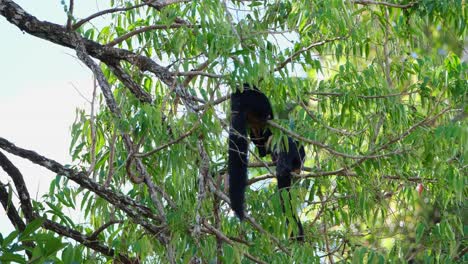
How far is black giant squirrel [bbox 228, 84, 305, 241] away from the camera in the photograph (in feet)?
16.1

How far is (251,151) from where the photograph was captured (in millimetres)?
4926

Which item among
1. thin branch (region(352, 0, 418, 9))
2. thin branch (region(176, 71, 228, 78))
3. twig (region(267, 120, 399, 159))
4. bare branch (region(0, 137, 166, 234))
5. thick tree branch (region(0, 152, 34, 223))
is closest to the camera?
thin branch (region(176, 71, 228, 78))

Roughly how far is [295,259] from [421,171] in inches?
43.6

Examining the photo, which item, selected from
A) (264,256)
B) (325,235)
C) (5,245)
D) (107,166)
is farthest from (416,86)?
(5,245)

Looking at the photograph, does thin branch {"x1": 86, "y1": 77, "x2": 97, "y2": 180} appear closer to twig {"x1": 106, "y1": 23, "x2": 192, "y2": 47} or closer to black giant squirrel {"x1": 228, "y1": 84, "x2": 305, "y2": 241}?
twig {"x1": 106, "y1": 23, "x2": 192, "y2": 47}

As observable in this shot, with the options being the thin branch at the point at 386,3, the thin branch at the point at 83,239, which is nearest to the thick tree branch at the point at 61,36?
the thin branch at the point at 83,239

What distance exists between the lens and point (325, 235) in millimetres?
5227

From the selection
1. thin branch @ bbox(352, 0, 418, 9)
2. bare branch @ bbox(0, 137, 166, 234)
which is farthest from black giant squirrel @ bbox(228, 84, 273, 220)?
thin branch @ bbox(352, 0, 418, 9)

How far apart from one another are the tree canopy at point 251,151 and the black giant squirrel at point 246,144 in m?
0.10

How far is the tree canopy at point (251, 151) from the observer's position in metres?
4.28

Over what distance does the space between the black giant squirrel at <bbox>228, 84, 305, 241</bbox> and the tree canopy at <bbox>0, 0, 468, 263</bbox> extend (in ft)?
0.33

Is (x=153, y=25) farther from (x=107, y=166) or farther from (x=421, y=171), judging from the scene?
(x=421, y=171)

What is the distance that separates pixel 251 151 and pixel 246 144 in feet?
0.88

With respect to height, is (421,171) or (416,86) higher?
(416,86)
